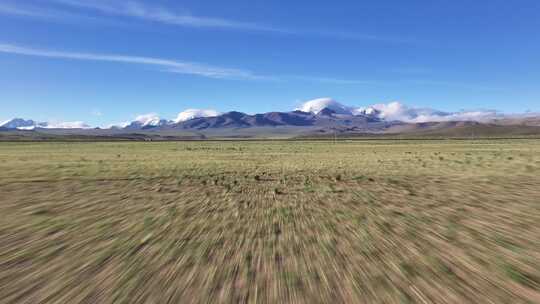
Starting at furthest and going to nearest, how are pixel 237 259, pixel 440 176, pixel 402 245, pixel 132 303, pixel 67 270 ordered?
1. pixel 440 176
2. pixel 402 245
3. pixel 237 259
4. pixel 67 270
5. pixel 132 303

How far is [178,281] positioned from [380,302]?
10.5 feet

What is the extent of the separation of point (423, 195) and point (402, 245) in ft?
27.5

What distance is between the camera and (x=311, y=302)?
17.8 ft

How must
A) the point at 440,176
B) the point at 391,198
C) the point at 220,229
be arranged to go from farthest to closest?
1. the point at 440,176
2. the point at 391,198
3. the point at 220,229

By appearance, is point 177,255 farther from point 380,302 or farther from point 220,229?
point 380,302

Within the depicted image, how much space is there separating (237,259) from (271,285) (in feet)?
5.19

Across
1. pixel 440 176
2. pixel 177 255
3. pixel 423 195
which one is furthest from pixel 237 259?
pixel 440 176

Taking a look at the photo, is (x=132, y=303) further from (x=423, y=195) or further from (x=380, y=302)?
(x=423, y=195)

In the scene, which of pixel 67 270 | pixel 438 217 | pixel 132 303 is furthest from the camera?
pixel 438 217

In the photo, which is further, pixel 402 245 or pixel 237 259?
pixel 402 245

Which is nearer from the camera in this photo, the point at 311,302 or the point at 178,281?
the point at 311,302

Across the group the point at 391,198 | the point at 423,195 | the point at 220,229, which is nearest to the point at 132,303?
the point at 220,229

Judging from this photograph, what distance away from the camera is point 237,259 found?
24.6 ft

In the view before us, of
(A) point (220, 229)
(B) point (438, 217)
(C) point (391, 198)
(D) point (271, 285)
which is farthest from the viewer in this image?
(C) point (391, 198)
